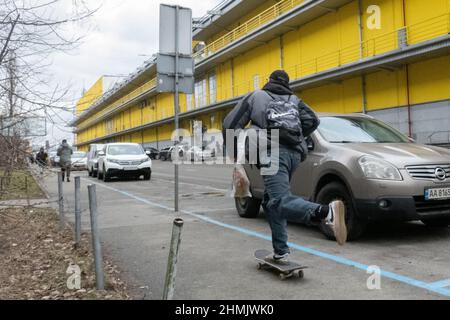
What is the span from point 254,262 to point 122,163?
47.7 ft

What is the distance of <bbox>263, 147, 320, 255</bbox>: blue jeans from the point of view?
410cm

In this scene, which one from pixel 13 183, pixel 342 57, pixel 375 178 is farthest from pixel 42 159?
pixel 342 57

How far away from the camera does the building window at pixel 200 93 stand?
46.0 meters

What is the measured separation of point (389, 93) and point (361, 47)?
2970mm

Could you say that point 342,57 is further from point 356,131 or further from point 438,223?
point 438,223

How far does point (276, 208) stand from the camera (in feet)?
13.9

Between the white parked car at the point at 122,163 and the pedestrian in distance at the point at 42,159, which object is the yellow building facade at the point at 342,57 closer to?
the pedestrian in distance at the point at 42,159

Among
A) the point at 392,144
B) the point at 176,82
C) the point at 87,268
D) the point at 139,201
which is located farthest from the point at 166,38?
the point at 87,268

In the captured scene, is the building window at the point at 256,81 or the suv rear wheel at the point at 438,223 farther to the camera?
the building window at the point at 256,81

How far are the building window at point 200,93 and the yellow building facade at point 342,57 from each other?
88 centimetres

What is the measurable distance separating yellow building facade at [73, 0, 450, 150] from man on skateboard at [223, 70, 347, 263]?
2451 mm

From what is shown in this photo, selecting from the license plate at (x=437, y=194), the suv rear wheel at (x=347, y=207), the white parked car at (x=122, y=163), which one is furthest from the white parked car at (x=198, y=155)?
the license plate at (x=437, y=194)

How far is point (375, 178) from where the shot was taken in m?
5.48
